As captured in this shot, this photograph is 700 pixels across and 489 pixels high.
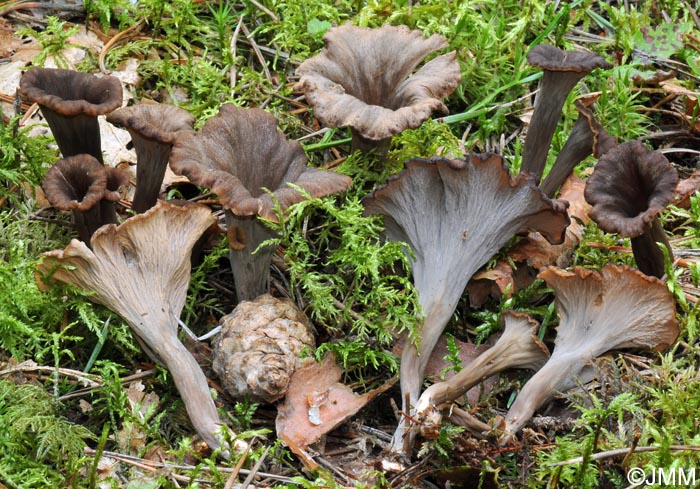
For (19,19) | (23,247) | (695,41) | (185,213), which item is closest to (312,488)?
(185,213)

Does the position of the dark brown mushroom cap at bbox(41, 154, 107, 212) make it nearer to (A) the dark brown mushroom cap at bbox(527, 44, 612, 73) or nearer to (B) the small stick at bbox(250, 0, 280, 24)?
(B) the small stick at bbox(250, 0, 280, 24)

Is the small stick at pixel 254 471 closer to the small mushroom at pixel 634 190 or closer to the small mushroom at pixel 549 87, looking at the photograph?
the small mushroom at pixel 634 190

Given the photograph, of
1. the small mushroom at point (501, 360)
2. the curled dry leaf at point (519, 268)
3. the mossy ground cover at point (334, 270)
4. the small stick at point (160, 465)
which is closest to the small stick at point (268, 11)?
the mossy ground cover at point (334, 270)

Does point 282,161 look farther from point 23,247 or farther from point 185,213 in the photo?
point 23,247

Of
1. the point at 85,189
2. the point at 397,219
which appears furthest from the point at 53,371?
the point at 397,219

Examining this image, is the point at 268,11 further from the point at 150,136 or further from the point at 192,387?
the point at 192,387
